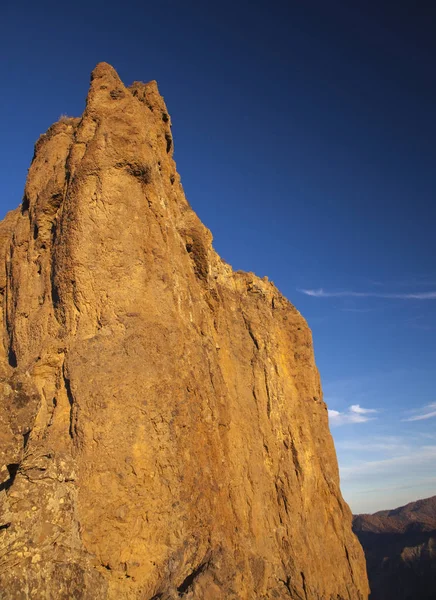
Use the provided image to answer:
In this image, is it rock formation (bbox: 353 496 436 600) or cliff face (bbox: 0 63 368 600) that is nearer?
cliff face (bbox: 0 63 368 600)

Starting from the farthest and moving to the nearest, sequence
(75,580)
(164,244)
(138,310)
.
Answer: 1. (164,244)
2. (138,310)
3. (75,580)

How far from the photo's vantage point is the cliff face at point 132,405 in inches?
393

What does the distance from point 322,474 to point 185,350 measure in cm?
1325

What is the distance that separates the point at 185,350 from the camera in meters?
14.3

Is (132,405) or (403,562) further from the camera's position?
(403,562)

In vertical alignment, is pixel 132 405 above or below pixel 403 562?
above

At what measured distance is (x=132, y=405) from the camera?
1235 cm

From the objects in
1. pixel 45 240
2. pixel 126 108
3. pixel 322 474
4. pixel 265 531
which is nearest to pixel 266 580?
pixel 265 531

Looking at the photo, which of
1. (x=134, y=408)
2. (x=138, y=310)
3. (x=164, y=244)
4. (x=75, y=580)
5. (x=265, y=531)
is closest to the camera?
(x=75, y=580)

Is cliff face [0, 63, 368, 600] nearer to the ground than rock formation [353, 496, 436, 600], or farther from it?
farther from it

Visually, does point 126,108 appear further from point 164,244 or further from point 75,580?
point 75,580

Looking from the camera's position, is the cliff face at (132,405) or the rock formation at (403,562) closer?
the cliff face at (132,405)

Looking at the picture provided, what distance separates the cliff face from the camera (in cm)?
999

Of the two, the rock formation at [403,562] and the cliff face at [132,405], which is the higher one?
the cliff face at [132,405]
